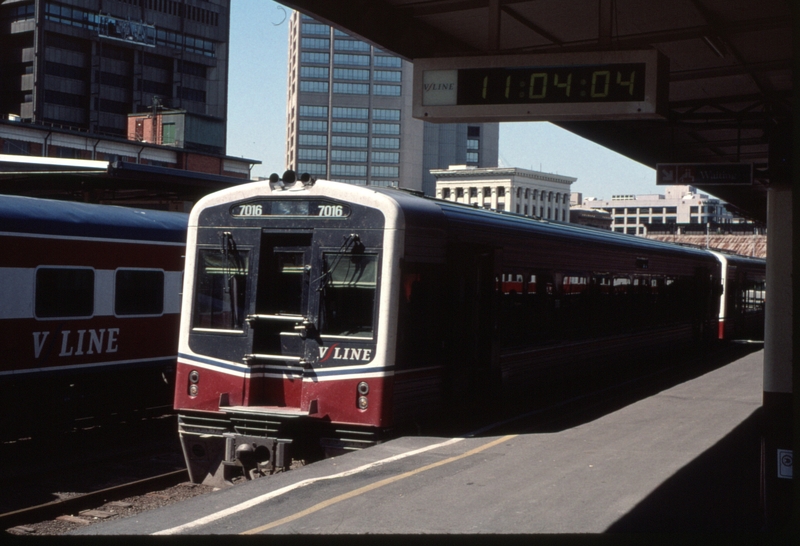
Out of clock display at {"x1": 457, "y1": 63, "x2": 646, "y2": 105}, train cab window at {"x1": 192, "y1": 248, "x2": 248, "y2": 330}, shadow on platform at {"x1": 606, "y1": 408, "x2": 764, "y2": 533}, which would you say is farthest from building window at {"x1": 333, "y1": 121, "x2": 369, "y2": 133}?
clock display at {"x1": 457, "y1": 63, "x2": 646, "y2": 105}

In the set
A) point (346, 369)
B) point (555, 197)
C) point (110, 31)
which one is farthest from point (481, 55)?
point (555, 197)

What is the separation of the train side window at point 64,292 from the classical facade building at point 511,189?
366 ft

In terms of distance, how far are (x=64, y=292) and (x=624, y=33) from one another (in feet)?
27.0

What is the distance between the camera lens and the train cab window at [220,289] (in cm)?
1061

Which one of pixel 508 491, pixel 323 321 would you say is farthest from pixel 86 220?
pixel 508 491

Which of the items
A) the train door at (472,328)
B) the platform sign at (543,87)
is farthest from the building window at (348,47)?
the platform sign at (543,87)

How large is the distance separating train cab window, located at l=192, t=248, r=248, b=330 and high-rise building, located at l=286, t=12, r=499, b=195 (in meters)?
148

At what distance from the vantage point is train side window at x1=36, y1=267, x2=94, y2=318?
43.2ft

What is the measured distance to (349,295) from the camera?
33.5 feet

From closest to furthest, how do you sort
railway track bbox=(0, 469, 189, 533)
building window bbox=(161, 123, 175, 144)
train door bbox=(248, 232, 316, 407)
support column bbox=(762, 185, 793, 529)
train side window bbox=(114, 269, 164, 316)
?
1. support column bbox=(762, 185, 793, 529)
2. railway track bbox=(0, 469, 189, 533)
3. train door bbox=(248, 232, 316, 407)
4. train side window bbox=(114, 269, 164, 316)
5. building window bbox=(161, 123, 175, 144)

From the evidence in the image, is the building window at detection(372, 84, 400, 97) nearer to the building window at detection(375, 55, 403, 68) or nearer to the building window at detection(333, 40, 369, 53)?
the building window at detection(375, 55, 403, 68)

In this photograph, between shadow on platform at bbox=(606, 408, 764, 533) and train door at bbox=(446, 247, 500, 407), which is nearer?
shadow on platform at bbox=(606, 408, 764, 533)

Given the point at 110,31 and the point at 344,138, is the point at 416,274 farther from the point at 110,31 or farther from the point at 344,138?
the point at 344,138

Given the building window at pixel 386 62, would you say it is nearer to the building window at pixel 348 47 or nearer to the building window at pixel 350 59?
the building window at pixel 350 59
